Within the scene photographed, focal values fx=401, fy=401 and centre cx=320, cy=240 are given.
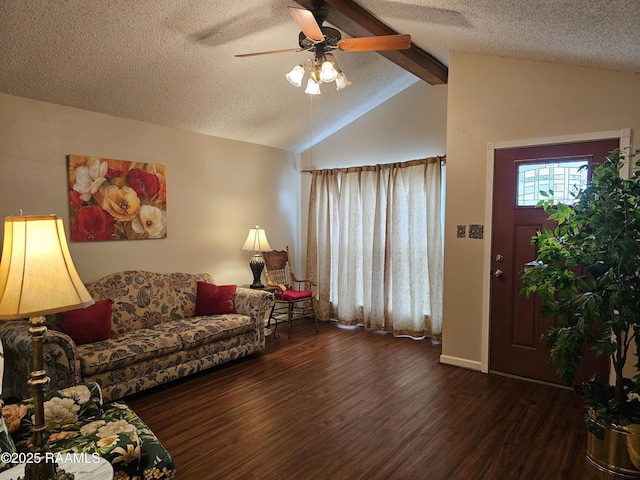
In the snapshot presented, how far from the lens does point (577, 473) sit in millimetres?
2215

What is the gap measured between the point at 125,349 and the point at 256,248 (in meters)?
2.02

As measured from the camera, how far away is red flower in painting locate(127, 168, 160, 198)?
→ 4.00 meters

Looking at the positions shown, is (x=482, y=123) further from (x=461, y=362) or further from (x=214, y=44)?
(x=214, y=44)

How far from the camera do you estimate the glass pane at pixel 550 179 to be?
3230 millimetres

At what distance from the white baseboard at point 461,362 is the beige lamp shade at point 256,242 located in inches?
93.0

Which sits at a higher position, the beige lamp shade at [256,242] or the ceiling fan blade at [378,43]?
the ceiling fan blade at [378,43]

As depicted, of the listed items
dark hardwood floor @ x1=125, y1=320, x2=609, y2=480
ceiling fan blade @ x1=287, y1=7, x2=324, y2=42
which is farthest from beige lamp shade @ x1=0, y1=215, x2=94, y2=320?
ceiling fan blade @ x1=287, y1=7, x2=324, y2=42

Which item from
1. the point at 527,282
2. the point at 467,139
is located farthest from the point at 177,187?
the point at 527,282

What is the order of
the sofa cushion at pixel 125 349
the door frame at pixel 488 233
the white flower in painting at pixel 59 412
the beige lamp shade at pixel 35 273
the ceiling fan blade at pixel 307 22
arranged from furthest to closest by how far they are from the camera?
the door frame at pixel 488 233 < the sofa cushion at pixel 125 349 < the ceiling fan blade at pixel 307 22 < the white flower in painting at pixel 59 412 < the beige lamp shade at pixel 35 273

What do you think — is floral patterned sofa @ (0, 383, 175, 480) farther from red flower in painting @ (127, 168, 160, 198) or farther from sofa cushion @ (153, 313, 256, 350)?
red flower in painting @ (127, 168, 160, 198)

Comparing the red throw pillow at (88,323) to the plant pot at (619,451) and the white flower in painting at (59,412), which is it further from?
the plant pot at (619,451)

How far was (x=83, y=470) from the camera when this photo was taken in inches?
54.9

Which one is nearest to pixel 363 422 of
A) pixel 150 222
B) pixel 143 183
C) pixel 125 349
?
pixel 125 349

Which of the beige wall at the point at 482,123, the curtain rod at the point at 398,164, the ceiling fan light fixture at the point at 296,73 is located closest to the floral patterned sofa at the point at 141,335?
the beige wall at the point at 482,123
